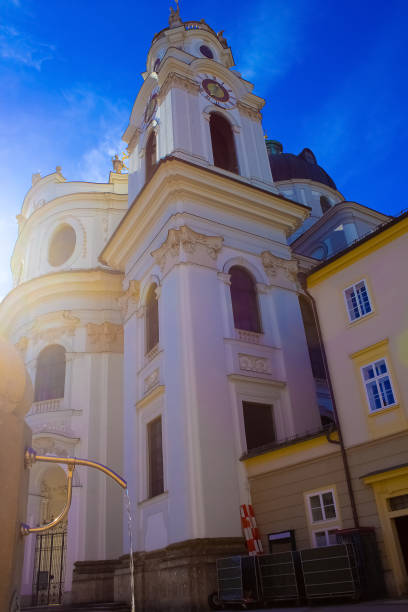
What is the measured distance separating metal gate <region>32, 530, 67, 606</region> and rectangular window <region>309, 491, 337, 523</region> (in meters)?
11.2

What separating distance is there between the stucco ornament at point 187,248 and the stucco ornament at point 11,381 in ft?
50.6

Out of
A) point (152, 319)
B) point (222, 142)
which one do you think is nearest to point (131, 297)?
point (152, 319)

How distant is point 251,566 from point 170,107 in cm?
1862

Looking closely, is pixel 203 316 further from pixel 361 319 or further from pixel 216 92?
pixel 216 92

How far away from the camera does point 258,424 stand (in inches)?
693

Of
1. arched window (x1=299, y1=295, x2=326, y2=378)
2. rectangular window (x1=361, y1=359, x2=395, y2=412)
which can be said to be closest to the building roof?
rectangular window (x1=361, y1=359, x2=395, y2=412)

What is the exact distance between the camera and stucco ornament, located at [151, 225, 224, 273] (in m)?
19.1

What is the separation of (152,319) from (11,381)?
57.6 feet

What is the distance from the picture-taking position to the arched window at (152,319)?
67.2ft

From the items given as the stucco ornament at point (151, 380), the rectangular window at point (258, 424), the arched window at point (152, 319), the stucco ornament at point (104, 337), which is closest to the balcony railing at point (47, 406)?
the stucco ornament at point (104, 337)

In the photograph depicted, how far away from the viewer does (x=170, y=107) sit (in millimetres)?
23688

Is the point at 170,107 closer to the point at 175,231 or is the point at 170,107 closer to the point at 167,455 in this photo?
the point at 175,231

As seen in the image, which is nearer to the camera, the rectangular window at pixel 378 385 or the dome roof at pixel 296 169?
the rectangular window at pixel 378 385

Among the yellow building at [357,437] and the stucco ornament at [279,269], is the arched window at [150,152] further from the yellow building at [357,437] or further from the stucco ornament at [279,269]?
the yellow building at [357,437]
